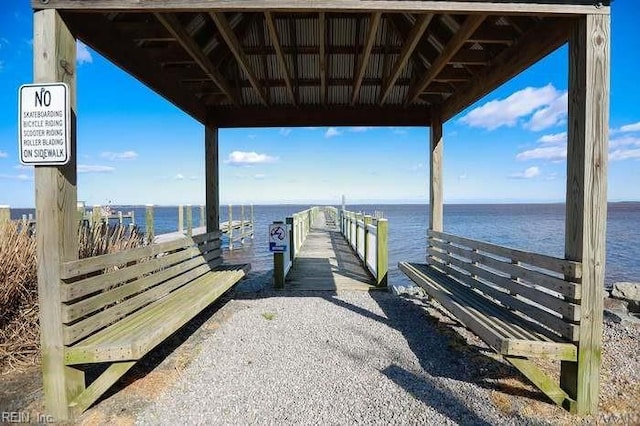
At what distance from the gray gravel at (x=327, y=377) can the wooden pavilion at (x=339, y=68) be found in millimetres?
758

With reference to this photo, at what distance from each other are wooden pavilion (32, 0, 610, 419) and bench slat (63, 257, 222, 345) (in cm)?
10

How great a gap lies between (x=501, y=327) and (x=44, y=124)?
4.03 metres

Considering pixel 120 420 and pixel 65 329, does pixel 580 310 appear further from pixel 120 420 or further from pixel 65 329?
pixel 65 329

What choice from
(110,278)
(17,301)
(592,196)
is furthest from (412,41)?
(17,301)

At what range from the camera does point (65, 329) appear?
2916 mm

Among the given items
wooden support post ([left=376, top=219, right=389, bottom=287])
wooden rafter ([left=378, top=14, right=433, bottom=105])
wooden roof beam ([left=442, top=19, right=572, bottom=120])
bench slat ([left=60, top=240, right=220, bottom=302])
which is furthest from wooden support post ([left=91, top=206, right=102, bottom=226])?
wooden roof beam ([left=442, top=19, right=572, bottom=120])

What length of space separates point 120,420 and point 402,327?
334 cm

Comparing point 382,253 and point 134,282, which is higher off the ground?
point 134,282

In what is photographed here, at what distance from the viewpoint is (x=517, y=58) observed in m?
4.14

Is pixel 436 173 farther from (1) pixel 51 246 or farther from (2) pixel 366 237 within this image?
(1) pixel 51 246

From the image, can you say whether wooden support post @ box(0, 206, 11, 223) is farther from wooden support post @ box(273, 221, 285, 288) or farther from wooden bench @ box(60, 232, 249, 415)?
wooden support post @ box(273, 221, 285, 288)

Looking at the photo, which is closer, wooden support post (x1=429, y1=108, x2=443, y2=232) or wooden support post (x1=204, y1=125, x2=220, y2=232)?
wooden support post (x1=429, y1=108, x2=443, y2=232)

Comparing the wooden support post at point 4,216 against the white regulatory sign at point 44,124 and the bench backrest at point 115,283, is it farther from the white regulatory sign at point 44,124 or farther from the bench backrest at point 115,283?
the white regulatory sign at point 44,124

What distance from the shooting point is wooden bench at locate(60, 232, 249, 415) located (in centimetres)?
291
